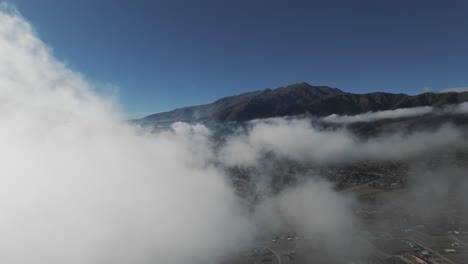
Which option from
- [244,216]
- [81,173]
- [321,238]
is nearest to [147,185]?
[81,173]

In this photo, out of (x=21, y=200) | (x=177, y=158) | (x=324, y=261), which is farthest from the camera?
(x=177, y=158)

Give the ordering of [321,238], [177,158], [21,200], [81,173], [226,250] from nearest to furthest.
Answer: [21,200] < [81,173] < [226,250] < [321,238] < [177,158]

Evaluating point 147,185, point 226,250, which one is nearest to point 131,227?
point 147,185

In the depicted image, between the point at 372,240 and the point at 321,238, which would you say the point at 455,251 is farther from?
the point at 321,238

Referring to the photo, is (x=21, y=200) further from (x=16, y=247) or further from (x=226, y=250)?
(x=226, y=250)

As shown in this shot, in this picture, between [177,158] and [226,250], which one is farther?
[177,158]

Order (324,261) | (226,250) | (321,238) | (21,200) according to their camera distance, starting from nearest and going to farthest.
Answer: (21,200) < (324,261) < (226,250) < (321,238)

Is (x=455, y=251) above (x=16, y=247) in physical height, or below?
below

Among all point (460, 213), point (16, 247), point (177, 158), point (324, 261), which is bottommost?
point (460, 213)

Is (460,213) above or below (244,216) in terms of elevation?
below
